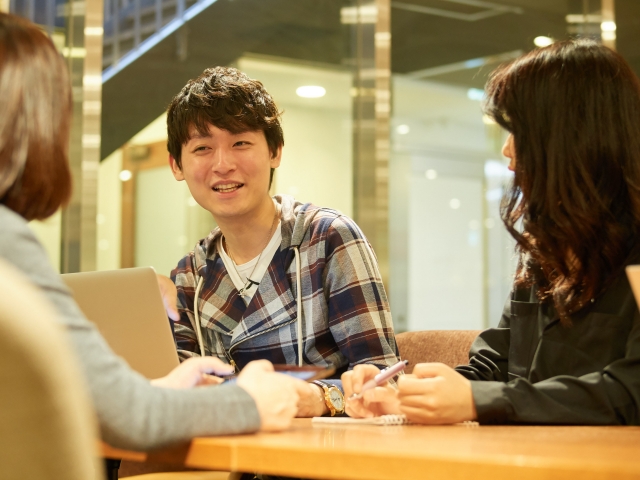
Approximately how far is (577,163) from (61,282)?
91 cm

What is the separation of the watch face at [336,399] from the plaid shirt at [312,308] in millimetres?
151

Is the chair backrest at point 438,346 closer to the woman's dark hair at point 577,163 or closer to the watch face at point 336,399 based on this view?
the watch face at point 336,399

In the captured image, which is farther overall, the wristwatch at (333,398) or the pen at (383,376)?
the wristwatch at (333,398)

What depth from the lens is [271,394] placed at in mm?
1013

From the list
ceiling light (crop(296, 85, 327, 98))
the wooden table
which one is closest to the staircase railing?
ceiling light (crop(296, 85, 327, 98))

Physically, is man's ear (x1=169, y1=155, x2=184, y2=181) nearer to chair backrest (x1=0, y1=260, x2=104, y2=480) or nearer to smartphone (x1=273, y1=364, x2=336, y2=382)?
smartphone (x1=273, y1=364, x2=336, y2=382)

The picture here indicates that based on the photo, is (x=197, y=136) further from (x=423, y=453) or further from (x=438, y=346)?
(x=423, y=453)

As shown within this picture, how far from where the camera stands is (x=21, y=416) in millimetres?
541

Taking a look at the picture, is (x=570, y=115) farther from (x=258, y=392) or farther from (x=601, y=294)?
(x=258, y=392)

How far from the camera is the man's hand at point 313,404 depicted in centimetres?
148

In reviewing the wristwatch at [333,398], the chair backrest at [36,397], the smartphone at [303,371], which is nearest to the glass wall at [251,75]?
the wristwatch at [333,398]

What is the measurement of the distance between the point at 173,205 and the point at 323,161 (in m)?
0.86

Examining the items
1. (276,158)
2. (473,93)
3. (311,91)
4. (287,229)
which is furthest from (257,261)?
(473,93)

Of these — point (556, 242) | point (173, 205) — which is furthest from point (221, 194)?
point (173, 205)
